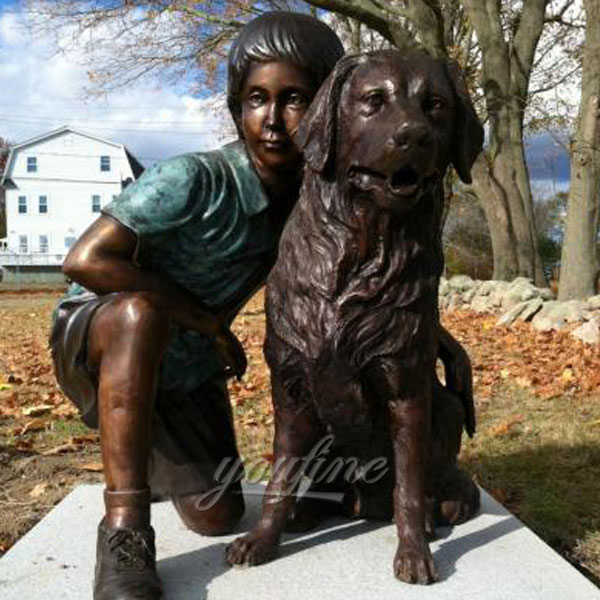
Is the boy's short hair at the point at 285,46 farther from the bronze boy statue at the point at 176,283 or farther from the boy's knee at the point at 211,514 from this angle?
the boy's knee at the point at 211,514

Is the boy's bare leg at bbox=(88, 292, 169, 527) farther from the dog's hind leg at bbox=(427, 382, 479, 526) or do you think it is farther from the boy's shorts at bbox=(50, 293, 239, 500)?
the dog's hind leg at bbox=(427, 382, 479, 526)

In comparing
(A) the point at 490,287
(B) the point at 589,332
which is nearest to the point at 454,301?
(A) the point at 490,287

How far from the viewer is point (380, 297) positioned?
7.05ft

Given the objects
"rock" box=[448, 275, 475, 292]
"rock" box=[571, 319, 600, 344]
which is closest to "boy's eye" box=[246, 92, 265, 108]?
"rock" box=[571, 319, 600, 344]

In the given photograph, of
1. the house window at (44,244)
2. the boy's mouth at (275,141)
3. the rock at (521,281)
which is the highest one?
the boy's mouth at (275,141)

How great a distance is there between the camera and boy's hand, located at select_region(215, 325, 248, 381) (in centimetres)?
273

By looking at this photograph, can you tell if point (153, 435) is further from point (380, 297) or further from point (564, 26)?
point (564, 26)

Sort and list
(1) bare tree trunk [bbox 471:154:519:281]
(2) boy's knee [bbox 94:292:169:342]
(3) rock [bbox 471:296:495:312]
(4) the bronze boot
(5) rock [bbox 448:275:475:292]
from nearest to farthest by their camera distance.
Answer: (4) the bronze boot, (2) boy's knee [bbox 94:292:169:342], (3) rock [bbox 471:296:495:312], (1) bare tree trunk [bbox 471:154:519:281], (5) rock [bbox 448:275:475:292]

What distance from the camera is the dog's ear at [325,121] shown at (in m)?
2.10

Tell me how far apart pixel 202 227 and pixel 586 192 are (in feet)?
27.6

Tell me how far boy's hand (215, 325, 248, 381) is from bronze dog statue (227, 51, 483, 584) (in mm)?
389

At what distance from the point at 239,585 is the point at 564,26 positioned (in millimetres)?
16089

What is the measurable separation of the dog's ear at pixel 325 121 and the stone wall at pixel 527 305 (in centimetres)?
612

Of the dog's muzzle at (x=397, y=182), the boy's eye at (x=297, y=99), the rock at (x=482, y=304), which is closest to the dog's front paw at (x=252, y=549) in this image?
the dog's muzzle at (x=397, y=182)
